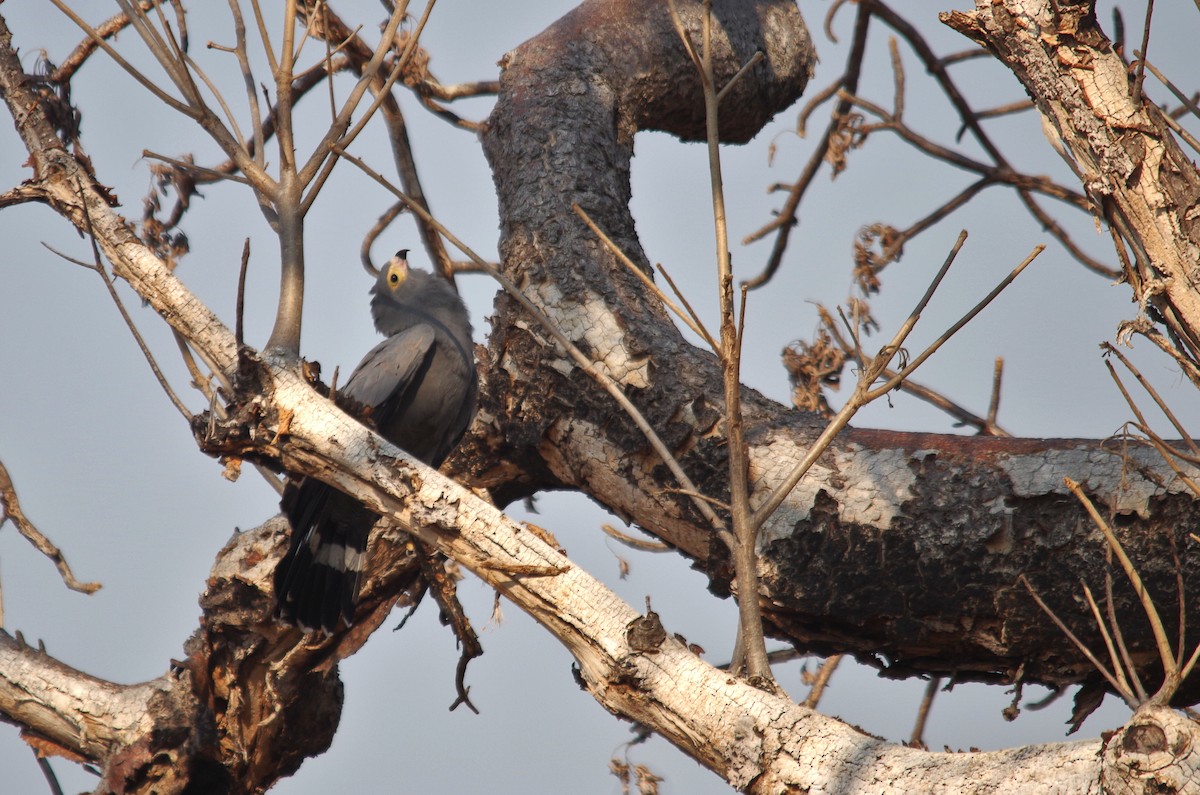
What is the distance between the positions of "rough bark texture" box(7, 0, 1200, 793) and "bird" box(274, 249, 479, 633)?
130 millimetres

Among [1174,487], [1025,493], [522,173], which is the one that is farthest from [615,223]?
[1174,487]

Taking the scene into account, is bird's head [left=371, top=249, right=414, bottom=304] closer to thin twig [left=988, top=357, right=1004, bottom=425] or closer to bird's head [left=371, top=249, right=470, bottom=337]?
bird's head [left=371, top=249, right=470, bottom=337]

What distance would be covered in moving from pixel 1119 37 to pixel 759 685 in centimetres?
174

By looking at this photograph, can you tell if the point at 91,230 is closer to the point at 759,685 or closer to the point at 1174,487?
the point at 759,685

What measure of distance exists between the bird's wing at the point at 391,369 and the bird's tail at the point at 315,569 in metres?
0.50

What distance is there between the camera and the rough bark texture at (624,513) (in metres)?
2.00

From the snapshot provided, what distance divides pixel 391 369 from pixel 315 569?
108 centimetres

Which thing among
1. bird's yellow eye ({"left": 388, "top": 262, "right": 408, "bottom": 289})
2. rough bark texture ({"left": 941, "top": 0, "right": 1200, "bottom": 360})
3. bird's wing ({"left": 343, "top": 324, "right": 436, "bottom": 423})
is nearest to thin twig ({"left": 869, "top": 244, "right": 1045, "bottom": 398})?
rough bark texture ({"left": 941, "top": 0, "right": 1200, "bottom": 360})

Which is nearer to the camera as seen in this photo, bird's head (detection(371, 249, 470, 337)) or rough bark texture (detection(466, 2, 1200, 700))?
rough bark texture (detection(466, 2, 1200, 700))

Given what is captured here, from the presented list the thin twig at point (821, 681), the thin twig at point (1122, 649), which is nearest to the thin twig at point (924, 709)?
the thin twig at point (821, 681)

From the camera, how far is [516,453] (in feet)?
12.9

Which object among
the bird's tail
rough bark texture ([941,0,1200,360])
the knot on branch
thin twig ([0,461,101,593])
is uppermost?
rough bark texture ([941,0,1200,360])

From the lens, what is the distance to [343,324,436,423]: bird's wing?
13.8 ft

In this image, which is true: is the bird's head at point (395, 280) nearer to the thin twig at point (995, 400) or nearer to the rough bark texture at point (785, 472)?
the rough bark texture at point (785, 472)
